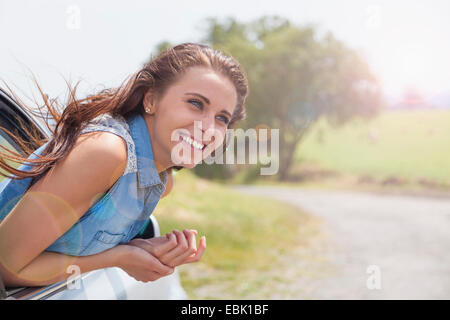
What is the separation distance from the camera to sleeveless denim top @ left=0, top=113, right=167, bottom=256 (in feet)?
4.71

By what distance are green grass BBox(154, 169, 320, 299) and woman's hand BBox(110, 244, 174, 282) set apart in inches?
149

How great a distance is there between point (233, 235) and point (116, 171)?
A: 7.33 metres

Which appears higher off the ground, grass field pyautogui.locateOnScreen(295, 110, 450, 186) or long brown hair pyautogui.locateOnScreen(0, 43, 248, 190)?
grass field pyautogui.locateOnScreen(295, 110, 450, 186)

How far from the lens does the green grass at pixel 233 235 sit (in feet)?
19.1

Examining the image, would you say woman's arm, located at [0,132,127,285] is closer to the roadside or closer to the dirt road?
the dirt road

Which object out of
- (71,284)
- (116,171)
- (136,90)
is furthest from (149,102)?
(71,284)

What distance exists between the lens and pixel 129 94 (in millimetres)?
1632

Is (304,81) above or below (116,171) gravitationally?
above

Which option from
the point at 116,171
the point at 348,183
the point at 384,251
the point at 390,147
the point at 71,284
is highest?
the point at 390,147

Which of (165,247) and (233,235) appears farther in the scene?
(233,235)

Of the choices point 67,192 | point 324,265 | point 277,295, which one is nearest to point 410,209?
point 324,265

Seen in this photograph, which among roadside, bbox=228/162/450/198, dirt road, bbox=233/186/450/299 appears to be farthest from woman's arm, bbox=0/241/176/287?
roadside, bbox=228/162/450/198

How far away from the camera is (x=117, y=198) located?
4.73ft

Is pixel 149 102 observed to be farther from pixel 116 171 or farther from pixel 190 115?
pixel 116 171
